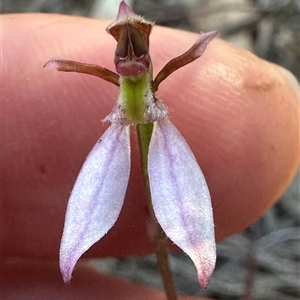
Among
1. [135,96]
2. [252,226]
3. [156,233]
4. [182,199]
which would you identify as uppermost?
[135,96]

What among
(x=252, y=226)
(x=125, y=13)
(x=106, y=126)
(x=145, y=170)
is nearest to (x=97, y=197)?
(x=145, y=170)

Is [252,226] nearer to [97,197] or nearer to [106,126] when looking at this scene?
[106,126]

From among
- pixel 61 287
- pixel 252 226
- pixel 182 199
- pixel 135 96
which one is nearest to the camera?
pixel 182 199

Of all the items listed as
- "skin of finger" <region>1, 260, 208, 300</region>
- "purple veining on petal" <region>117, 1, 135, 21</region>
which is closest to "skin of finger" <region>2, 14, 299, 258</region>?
"skin of finger" <region>1, 260, 208, 300</region>

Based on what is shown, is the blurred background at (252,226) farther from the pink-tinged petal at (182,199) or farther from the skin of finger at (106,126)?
the pink-tinged petal at (182,199)

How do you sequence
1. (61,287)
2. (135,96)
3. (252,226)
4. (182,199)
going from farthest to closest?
1. (252,226)
2. (61,287)
3. (135,96)
4. (182,199)
